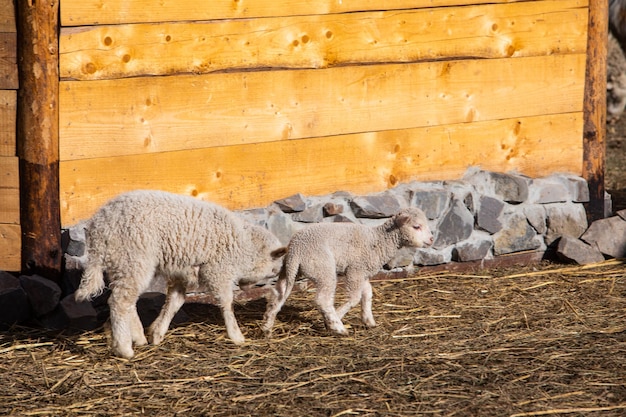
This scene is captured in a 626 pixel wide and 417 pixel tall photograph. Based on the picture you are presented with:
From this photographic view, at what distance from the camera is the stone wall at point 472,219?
21.5ft

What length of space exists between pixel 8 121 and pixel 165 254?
1.34m

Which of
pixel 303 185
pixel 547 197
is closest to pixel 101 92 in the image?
pixel 303 185

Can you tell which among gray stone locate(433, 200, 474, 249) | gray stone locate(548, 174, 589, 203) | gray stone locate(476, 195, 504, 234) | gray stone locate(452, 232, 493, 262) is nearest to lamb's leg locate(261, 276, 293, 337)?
gray stone locate(433, 200, 474, 249)

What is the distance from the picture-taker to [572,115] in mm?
7723

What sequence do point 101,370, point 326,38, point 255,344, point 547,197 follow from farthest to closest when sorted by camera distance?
point 547,197, point 326,38, point 255,344, point 101,370

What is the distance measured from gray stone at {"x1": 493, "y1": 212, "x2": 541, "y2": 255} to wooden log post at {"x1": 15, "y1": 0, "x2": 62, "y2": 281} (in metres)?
3.37

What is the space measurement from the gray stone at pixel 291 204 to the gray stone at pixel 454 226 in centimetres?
116

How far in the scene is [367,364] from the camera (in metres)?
5.19

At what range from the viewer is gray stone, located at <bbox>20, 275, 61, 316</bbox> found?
5809 mm

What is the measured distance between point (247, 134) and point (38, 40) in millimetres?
1507

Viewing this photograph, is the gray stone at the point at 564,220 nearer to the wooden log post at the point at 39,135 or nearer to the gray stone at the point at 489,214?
the gray stone at the point at 489,214

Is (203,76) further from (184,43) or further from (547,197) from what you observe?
(547,197)

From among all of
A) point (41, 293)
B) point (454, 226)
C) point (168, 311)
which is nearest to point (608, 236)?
point (454, 226)

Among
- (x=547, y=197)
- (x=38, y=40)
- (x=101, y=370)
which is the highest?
(x=38, y=40)
